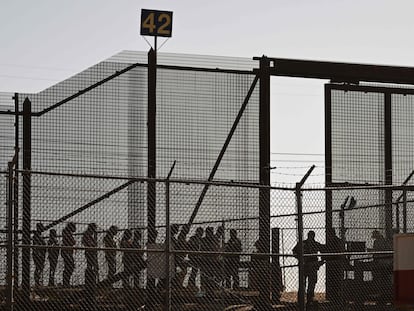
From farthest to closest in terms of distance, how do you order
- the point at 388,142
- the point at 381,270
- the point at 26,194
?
the point at 388,142 < the point at 381,270 < the point at 26,194

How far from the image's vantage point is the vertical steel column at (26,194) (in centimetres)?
1722

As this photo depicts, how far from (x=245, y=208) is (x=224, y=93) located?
247cm

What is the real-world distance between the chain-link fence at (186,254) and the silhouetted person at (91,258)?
0.02m

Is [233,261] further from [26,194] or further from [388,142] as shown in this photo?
[388,142]

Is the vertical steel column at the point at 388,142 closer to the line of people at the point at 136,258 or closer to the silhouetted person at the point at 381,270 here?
the silhouetted person at the point at 381,270

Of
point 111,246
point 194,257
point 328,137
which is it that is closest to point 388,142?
point 328,137

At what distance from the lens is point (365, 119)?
2416 cm

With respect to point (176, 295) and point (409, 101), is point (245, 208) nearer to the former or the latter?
point (176, 295)

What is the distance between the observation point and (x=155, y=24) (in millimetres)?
21234

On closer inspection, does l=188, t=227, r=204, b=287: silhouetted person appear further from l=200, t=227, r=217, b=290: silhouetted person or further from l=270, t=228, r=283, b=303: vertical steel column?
l=270, t=228, r=283, b=303: vertical steel column

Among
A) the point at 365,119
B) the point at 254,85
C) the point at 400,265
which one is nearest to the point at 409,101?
the point at 365,119

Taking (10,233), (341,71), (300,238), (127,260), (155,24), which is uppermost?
(155,24)

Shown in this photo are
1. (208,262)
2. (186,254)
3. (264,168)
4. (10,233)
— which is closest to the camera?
(10,233)

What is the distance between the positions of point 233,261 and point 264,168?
2887 mm
